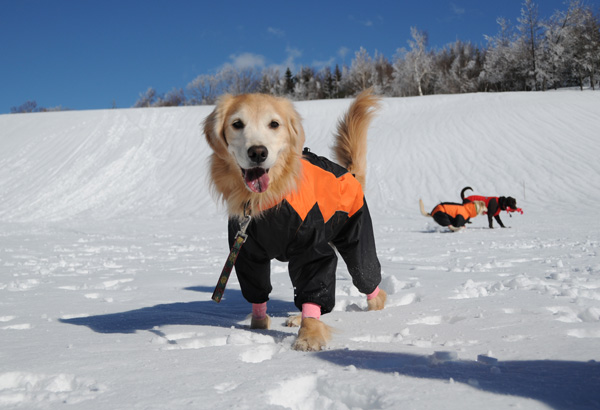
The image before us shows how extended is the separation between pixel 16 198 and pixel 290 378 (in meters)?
18.4

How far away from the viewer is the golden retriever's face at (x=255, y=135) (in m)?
2.45

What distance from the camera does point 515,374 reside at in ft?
4.95

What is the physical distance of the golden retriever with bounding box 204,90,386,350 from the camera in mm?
2406

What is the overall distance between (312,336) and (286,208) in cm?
70

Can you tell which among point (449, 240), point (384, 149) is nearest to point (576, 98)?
point (384, 149)

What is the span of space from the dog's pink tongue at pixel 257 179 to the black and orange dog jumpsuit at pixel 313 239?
135 mm

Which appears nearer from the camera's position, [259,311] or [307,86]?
[259,311]

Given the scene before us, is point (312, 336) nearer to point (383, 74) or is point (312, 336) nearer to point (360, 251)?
point (360, 251)

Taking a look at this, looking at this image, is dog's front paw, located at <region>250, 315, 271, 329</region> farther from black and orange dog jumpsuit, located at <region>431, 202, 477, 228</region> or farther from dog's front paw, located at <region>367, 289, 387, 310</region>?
black and orange dog jumpsuit, located at <region>431, 202, 477, 228</region>

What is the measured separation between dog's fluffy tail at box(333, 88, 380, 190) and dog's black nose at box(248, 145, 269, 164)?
1.37m

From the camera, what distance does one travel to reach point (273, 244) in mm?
2439

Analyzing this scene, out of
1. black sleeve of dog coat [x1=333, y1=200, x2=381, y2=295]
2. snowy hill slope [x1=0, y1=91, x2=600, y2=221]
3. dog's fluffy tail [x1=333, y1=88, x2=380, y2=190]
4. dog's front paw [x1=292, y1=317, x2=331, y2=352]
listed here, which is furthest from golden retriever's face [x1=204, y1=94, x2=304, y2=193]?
snowy hill slope [x1=0, y1=91, x2=600, y2=221]

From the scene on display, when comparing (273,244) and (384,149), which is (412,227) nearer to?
(273,244)

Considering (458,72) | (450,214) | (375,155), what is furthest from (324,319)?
(458,72)
